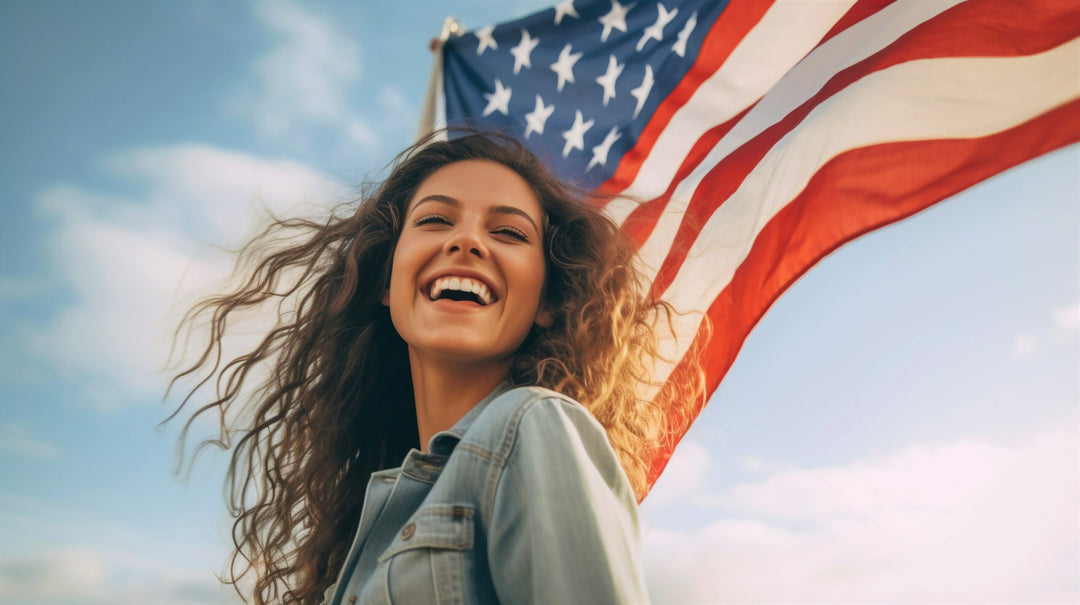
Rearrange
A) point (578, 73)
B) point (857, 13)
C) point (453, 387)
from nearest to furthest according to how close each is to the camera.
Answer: point (453, 387)
point (857, 13)
point (578, 73)

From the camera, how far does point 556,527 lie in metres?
1.57

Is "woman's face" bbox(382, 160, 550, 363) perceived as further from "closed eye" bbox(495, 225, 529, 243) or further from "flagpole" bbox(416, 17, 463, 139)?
"flagpole" bbox(416, 17, 463, 139)

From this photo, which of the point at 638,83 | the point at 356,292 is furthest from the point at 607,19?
the point at 356,292

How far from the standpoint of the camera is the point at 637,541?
1847 mm

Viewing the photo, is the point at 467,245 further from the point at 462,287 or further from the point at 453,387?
the point at 453,387

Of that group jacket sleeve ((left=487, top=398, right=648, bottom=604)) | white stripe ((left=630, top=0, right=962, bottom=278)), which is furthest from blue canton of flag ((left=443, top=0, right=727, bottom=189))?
jacket sleeve ((left=487, top=398, right=648, bottom=604))

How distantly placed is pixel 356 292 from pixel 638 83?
256cm

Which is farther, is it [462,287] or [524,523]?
[462,287]

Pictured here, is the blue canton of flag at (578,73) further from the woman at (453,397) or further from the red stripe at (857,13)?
the woman at (453,397)

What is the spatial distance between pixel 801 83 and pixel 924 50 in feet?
2.01

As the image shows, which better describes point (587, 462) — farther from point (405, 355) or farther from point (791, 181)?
point (791, 181)

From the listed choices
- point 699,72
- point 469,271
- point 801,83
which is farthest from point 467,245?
point 699,72

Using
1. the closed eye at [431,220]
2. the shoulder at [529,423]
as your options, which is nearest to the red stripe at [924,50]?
the closed eye at [431,220]

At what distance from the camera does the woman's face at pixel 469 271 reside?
2541mm
